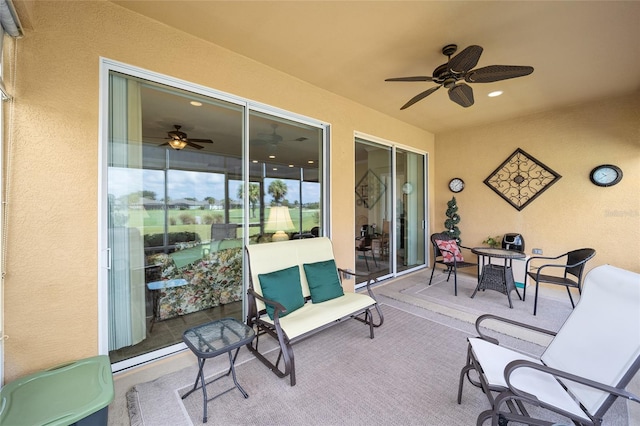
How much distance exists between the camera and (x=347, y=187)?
4000 mm

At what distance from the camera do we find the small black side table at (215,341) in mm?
1751

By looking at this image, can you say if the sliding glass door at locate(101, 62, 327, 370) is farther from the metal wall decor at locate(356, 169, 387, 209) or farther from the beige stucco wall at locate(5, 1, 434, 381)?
the metal wall decor at locate(356, 169, 387, 209)

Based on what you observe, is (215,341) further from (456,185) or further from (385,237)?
(456,185)

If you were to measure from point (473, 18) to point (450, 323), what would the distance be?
10.2ft

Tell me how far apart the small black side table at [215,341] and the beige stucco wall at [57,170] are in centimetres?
83

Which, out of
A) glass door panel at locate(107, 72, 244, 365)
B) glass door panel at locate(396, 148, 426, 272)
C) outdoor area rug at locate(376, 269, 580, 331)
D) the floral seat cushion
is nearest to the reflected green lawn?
glass door panel at locate(107, 72, 244, 365)

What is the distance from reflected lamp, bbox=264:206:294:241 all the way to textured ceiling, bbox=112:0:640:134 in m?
1.75

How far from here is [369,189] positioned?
4777mm

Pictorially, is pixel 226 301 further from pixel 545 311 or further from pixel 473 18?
pixel 545 311

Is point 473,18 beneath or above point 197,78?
above

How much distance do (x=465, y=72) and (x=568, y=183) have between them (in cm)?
337

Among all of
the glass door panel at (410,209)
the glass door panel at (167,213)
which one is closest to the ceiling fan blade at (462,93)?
the glass door panel at (410,209)

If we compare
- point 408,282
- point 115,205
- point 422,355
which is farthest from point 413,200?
point 115,205

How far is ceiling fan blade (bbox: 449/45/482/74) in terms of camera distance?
212 cm
